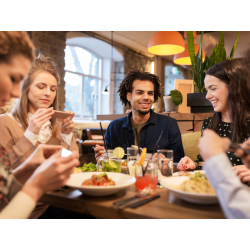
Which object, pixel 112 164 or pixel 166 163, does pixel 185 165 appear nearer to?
A: pixel 166 163

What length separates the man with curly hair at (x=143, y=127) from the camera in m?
2.31

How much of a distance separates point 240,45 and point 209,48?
87 centimetres

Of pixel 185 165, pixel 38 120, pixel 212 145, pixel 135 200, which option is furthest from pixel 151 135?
pixel 212 145

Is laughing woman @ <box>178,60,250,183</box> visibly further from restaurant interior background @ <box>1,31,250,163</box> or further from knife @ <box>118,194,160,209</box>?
restaurant interior background @ <box>1,31,250,163</box>

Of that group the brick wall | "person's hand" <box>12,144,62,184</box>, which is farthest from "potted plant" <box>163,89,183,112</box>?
the brick wall

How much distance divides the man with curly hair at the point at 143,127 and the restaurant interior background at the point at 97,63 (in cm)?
386

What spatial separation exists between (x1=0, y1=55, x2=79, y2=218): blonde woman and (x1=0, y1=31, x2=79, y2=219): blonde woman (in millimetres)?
531

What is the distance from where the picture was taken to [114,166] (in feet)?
4.41

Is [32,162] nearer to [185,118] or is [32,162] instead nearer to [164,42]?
[185,118]

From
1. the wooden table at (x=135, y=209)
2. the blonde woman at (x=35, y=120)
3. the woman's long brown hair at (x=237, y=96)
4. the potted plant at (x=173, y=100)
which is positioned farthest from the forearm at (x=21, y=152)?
the potted plant at (x=173, y=100)

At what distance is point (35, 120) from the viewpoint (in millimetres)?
1476

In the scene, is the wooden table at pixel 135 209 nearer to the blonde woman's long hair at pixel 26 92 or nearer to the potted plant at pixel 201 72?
the blonde woman's long hair at pixel 26 92

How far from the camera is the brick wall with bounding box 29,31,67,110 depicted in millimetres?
5352
